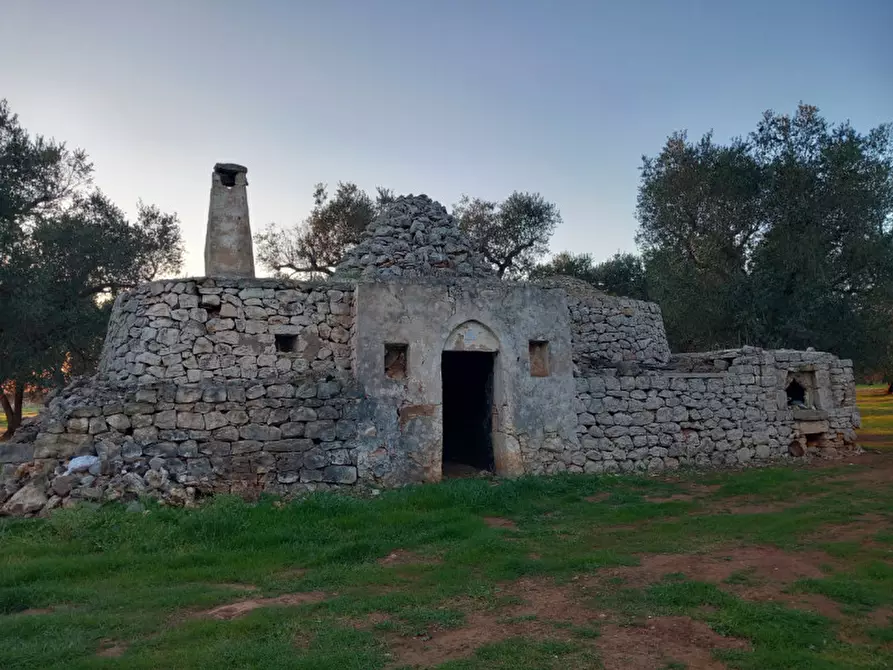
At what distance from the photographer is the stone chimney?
10094 millimetres

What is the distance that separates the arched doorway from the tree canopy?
9.97 metres

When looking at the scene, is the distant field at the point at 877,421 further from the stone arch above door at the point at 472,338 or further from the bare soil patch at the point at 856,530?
the stone arch above door at the point at 472,338

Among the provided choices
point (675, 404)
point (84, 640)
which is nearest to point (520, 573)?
point (84, 640)

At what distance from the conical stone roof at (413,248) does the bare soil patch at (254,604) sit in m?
6.82

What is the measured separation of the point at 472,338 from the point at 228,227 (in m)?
4.25

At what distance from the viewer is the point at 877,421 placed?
21797 mm

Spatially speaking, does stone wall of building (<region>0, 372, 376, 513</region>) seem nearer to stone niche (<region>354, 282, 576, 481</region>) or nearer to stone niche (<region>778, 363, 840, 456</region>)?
stone niche (<region>354, 282, 576, 481</region>)

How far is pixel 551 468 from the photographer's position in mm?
10516

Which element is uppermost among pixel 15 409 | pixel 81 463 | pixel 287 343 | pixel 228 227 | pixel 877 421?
pixel 228 227

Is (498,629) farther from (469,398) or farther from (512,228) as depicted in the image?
(512,228)

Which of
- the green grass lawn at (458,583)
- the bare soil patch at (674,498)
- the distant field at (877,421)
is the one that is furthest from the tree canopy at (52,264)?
the distant field at (877,421)

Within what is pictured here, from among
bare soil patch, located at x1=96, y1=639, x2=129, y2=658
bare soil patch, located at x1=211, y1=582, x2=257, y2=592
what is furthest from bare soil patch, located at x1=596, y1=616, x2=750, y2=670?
Answer: bare soil patch, located at x1=96, y1=639, x2=129, y2=658

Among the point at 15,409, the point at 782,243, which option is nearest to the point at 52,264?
the point at 15,409

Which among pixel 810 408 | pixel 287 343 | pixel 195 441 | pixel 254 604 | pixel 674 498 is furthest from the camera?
pixel 810 408
